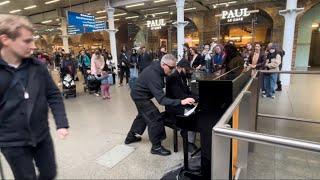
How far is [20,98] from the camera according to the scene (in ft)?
4.87

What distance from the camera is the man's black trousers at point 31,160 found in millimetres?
1516

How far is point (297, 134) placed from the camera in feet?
12.1

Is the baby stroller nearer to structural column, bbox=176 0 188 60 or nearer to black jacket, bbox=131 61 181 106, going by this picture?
structural column, bbox=176 0 188 60

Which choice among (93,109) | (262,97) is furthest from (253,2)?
(93,109)

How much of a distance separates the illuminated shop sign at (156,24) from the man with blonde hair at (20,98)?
12743 millimetres

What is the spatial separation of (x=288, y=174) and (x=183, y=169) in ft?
3.85

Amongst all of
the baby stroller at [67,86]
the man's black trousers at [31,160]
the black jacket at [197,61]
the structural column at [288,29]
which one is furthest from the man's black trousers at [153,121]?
the structural column at [288,29]

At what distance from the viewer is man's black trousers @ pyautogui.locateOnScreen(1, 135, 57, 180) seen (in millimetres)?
1516

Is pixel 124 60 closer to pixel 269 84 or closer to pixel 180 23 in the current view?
pixel 180 23

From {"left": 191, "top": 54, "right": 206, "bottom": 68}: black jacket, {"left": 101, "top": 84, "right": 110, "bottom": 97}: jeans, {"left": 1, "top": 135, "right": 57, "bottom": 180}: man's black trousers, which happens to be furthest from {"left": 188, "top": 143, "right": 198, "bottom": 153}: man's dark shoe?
{"left": 191, "top": 54, "right": 206, "bottom": 68}: black jacket

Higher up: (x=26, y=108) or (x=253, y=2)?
(x=253, y=2)

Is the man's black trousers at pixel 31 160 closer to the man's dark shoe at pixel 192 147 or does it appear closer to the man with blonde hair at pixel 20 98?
the man with blonde hair at pixel 20 98

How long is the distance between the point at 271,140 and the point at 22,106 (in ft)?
4.61

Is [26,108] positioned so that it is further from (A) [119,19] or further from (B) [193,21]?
(A) [119,19]
